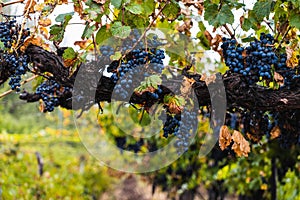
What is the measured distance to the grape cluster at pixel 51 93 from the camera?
2434 millimetres

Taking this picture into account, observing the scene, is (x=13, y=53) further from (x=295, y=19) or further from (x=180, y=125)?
(x=295, y=19)

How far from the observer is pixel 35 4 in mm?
2371

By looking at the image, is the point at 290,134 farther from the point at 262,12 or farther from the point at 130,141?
the point at 130,141

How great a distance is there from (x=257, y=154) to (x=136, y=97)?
3.11 metres

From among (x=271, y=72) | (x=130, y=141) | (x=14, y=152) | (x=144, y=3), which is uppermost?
(x=144, y=3)

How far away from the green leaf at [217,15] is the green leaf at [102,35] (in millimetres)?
380

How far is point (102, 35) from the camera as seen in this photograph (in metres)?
2.11

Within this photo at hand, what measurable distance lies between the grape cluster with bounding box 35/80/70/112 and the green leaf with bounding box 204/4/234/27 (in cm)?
A: 74

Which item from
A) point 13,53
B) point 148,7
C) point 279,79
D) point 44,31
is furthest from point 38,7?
point 279,79

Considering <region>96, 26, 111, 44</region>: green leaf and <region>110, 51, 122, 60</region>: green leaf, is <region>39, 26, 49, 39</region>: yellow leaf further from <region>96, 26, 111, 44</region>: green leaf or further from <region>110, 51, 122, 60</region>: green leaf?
<region>110, 51, 122, 60</region>: green leaf

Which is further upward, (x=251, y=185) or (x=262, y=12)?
(x=262, y=12)

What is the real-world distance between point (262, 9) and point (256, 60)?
208 mm

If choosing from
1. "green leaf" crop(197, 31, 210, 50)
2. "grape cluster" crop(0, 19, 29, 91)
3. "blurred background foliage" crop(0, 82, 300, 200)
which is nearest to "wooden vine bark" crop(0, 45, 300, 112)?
"grape cluster" crop(0, 19, 29, 91)

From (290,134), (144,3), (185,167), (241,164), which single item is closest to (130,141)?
(185,167)
